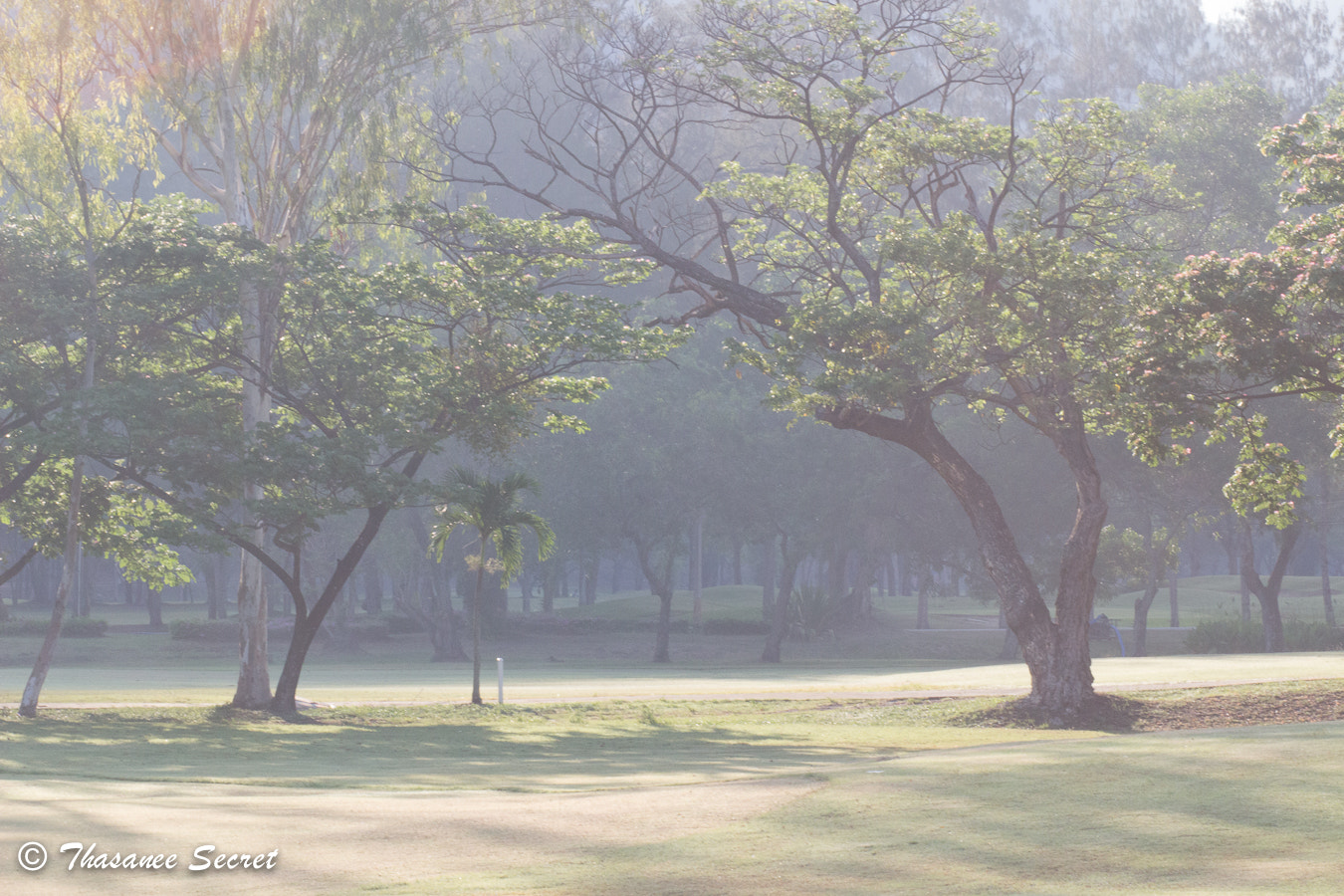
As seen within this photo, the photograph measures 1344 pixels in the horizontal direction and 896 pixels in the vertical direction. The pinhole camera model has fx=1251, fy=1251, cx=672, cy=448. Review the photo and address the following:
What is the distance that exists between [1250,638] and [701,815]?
154ft

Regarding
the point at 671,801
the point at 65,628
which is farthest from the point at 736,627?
the point at 671,801

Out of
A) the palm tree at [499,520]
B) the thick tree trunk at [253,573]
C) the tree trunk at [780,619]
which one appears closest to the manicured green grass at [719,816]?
the thick tree trunk at [253,573]

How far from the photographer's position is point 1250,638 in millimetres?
51094

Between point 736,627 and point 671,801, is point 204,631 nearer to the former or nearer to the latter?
point 736,627

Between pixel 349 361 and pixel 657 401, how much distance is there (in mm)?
38593

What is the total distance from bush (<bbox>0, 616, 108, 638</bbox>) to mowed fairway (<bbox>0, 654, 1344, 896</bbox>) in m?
41.5

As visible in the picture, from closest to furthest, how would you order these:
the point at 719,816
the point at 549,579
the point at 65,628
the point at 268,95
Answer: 1. the point at 719,816
2. the point at 268,95
3. the point at 65,628
4. the point at 549,579

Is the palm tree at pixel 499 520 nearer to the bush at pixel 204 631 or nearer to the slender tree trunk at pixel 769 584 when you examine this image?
the bush at pixel 204 631

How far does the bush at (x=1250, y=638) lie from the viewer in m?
50.3

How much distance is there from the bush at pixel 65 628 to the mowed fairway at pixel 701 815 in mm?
41488

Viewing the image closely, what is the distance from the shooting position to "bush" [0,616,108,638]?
55.8 m

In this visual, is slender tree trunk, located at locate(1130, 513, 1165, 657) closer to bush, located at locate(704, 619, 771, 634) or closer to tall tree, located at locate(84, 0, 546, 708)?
bush, located at locate(704, 619, 771, 634)

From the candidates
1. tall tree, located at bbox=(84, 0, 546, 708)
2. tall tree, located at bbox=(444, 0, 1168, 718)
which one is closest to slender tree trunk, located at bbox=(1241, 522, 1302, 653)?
tall tree, located at bbox=(444, 0, 1168, 718)

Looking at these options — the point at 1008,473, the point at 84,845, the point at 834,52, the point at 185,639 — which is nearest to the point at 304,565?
the point at 185,639
